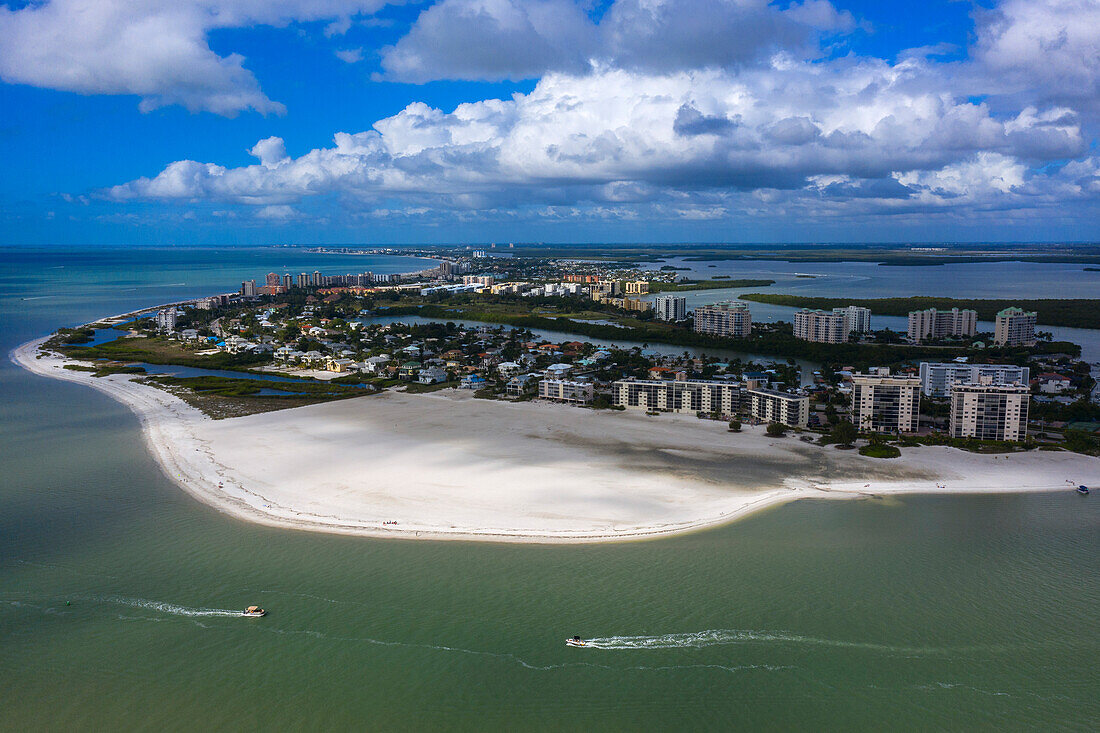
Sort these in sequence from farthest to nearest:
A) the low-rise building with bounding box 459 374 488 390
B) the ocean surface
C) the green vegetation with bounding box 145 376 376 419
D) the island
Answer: the low-rise building with bounding box 459 374 488 390 → the green vegetation with bounding box 145 376 376 419 → the island → the ocean surface

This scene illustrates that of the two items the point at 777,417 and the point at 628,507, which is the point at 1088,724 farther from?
the point at 777,417

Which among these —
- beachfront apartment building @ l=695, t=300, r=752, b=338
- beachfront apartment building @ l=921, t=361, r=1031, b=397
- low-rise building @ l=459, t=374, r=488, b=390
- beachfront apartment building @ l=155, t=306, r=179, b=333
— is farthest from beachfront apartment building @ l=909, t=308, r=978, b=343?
beachfront apartment building @ l=155, t=306, r=179, b=333

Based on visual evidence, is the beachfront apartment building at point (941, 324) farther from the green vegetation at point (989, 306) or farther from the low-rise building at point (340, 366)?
the low-rise building at point (340, 366)

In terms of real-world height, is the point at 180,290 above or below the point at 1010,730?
above

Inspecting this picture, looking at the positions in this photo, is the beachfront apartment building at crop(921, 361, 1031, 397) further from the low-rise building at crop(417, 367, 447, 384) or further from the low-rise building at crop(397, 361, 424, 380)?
the low-rise building at crop(397, 361, 424, 380)

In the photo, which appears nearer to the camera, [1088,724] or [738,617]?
[1088,724]

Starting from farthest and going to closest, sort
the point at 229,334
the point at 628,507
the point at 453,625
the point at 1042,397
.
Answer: the point at 229,334 < the point at 1042,397 < the point at 628,507 < the point at 453,625

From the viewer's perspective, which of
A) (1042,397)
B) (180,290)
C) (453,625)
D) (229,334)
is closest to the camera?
(453,625)

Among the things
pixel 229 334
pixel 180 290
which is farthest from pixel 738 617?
pixel 180 290
